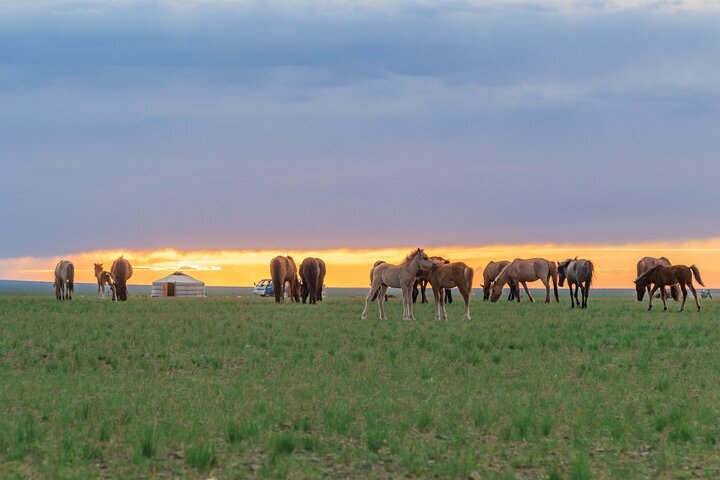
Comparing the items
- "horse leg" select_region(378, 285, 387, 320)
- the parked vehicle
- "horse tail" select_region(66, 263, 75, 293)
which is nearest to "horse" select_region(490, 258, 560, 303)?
"horse leg" select_region(378, 285, 387, 320)

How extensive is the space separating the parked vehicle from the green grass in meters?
64.2

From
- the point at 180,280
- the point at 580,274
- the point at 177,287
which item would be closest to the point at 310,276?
the point at 580,274

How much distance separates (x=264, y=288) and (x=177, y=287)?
9.41 m

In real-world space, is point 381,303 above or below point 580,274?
below

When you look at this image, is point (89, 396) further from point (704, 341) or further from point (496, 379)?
point (704, 341)

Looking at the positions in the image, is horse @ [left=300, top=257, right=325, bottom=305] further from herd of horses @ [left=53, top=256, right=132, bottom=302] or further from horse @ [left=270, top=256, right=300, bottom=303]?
herd of horses @ [left=53, top=256, right=132, bottom=302]

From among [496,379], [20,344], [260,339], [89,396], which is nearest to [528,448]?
[496,379]

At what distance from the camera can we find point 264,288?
93688 mm

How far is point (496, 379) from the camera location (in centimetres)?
1728

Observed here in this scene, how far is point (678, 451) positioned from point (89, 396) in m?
9.67

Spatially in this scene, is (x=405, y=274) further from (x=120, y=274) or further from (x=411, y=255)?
(x=120, y=274)

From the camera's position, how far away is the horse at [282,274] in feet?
173

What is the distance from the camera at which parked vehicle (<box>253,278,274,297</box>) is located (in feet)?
300

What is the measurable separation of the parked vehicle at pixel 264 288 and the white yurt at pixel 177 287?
6100 mm
